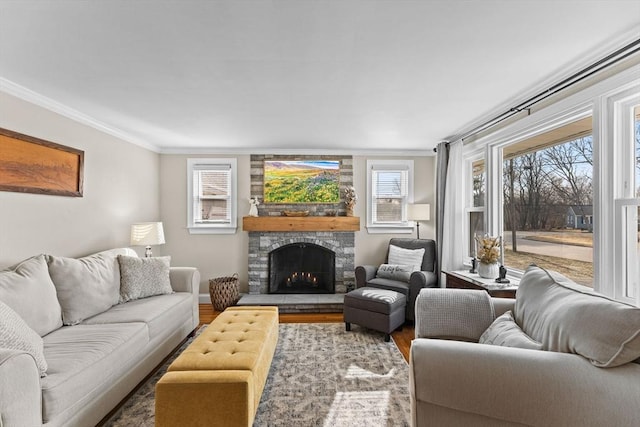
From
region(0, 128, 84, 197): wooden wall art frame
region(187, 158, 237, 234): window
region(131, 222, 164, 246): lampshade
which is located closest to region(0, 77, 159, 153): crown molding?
region(0, 128, 84, 197): wooden wall art frame

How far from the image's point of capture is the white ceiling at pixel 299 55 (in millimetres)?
1544

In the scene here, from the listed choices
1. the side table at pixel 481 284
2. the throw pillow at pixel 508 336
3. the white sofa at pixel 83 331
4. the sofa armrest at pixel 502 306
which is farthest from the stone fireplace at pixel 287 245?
the throw pillow at pixel 508 336

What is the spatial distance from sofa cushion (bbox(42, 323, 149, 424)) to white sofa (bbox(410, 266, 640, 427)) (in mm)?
1778

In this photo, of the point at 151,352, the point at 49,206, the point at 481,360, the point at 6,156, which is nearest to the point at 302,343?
the point at 151,352

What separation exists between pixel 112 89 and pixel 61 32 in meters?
0.83

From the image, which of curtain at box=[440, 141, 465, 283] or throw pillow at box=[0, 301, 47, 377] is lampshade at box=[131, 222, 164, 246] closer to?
throw pillow at box=[0, 301, 47, 377]

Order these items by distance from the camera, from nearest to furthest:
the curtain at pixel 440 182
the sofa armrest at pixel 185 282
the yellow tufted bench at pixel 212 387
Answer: the yellow tufted bench at pixel 212 387 → the sofa armrest at pixel 185 282 → the curtain at pixel 440 182

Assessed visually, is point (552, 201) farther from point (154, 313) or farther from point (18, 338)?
point (18, 338)

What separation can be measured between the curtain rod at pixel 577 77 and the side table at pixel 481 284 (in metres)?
1.53

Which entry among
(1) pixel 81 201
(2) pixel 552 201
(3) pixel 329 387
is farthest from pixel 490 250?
(1) pixel 81 201

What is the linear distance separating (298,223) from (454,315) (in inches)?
114

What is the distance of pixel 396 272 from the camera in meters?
4.05

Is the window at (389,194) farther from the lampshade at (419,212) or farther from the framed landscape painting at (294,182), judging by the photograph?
Answer: the framed landscape painting at (294,182)

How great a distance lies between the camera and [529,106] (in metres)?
2.57
